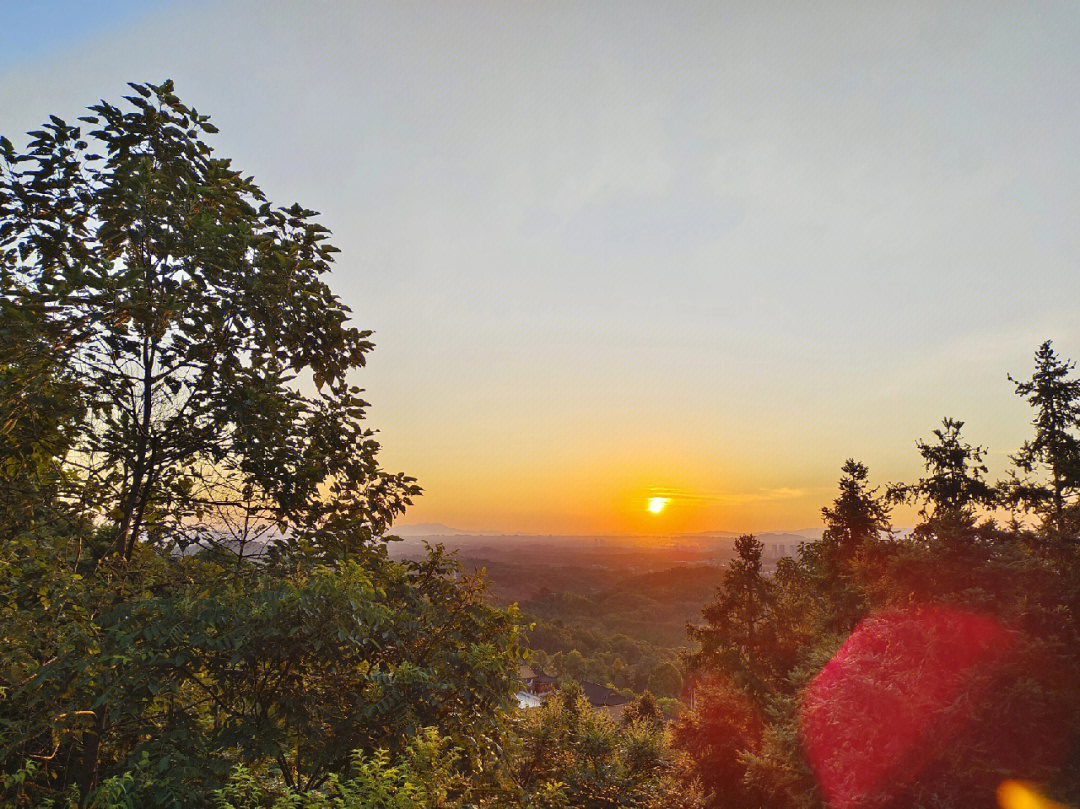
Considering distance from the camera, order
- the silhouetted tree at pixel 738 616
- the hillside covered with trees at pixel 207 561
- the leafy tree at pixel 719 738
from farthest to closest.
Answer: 1. the silhouetted tree at pixel 738 616
2. the leafy tree at pixel 719 738
3. the hillside covered with trees at pixel 207 561

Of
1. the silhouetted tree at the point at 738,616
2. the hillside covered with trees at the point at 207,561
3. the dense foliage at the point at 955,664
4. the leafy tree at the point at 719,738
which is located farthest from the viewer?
the silhouetted tree at the point at 738,616

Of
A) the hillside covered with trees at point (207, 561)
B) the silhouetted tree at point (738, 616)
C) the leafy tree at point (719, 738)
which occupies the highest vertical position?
the hillside covered with trees at point (207, 561)

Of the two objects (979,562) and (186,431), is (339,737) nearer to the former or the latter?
(186,431)

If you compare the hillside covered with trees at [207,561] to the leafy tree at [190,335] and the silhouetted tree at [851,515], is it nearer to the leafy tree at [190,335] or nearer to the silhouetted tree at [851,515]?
the leafy tree at [190,335]

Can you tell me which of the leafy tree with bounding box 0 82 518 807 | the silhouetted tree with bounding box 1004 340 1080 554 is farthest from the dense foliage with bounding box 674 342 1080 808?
the leafy tree with bounding box 0 82 518 807

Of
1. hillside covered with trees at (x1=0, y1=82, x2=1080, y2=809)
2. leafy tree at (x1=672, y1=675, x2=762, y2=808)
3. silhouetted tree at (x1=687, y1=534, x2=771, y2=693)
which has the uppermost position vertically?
hillside covered with trees at (x1=0, y1=82, x2=1080, y2=809)

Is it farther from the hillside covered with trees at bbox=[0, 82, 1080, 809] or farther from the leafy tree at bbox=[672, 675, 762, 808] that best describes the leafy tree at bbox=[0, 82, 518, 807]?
the leafy tree at bbox=[672, 675, 762, 808]

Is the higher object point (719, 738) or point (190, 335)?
point (190, 335)

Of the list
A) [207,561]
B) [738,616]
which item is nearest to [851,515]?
[738,616]

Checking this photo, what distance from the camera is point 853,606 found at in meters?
30.1

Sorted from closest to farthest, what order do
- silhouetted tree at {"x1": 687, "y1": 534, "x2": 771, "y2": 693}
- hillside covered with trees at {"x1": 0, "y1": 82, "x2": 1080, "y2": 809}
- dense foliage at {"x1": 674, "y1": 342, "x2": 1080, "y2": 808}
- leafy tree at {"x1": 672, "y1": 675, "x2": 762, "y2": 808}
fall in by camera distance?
hillside covered with trees at {"x1": 0, "y1": 82, "x2": 1080, "y2": 809}, dense foliage at {"x1": 674, "y1": 342, "x2": 1080, "y2": 808}, leafy tree at {"x1": 672, "y1": 675, "x2": 762, "y2": 808}, silhouetted tree at {"x1": 687, "y1": 534, "x2": 771, "y2": 693}

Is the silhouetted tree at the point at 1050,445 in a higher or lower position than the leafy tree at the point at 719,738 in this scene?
higher

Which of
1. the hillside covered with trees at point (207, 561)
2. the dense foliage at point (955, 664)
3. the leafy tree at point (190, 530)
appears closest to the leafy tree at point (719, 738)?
the dense foliage at point (955, 664)

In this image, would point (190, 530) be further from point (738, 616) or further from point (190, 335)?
point (738, 616)
